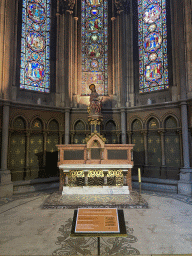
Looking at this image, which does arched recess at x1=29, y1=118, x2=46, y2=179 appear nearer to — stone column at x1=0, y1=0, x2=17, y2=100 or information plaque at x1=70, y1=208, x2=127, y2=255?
stone column at x1=0, y1=0, x2=17, y2=100

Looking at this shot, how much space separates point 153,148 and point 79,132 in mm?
4603

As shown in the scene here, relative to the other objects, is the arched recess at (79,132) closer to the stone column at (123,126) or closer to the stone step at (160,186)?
the stone column at (123,126)

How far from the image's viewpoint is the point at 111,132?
13297 mm

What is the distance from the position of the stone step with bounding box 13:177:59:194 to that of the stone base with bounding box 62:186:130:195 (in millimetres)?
2678

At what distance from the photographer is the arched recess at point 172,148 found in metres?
11.4

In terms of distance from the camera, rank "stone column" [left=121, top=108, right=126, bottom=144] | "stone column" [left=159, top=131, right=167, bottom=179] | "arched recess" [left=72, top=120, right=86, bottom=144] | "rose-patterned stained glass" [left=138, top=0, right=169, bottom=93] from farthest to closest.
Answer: "arched recess" [left=72, top=120, right=86, bottom=144] < "stone column" [left=121, top=108, right=126, bottom=144] < "rose-patterned stained glass" [left=138, top=0, right=169, bottom=93] < "stone column" [left=159, top=131, right=167, bottom=179]

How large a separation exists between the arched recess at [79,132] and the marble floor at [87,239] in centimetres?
571

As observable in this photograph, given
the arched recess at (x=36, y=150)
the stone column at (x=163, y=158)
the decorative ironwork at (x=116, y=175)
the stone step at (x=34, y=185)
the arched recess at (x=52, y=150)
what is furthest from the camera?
the arched recess at (x=52, y=150)

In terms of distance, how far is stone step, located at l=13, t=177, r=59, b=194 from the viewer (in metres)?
10.6

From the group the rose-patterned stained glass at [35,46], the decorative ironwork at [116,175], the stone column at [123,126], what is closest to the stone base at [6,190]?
the decorative ironwork at [116,175]

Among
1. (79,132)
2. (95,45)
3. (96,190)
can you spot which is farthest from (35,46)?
(96,190)

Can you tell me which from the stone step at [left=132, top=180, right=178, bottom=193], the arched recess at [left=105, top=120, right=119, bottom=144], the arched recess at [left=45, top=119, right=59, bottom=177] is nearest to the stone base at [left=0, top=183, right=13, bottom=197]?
the arched recess at [left=45, top=119, right=59, bottom=177]

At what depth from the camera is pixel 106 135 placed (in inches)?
526

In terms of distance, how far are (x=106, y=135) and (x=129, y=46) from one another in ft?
19.8
